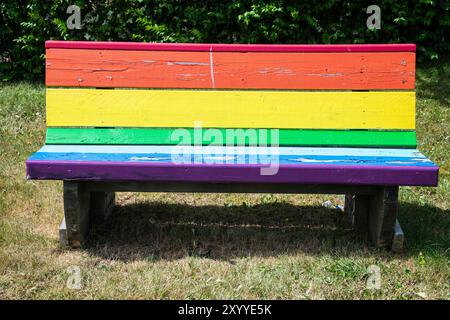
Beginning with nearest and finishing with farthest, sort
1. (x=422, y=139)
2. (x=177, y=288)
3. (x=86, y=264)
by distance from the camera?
(x=177, y=288) < (x=86, y=264) < (x=422, y=139)

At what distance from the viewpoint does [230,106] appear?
353cm


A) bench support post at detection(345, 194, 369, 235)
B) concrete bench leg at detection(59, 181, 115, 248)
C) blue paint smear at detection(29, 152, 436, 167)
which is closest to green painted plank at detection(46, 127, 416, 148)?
blue paint smear at detection(29, 152, 436, 167)

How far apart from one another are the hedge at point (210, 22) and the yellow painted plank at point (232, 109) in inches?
129

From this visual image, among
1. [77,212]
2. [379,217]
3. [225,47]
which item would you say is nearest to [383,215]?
[379,217]

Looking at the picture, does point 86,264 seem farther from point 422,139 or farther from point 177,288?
point 422,139

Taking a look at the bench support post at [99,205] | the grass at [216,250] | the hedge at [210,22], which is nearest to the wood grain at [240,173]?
the grass at [216,250]

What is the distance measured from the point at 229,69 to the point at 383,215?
1160 millimetres

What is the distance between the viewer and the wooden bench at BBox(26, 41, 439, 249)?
3.46 metres

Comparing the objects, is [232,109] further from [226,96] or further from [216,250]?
[216,250]

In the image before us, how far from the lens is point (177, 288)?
315 centimetres

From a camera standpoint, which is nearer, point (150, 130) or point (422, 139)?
point (150, 130)

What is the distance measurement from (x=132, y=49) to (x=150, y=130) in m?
0.47

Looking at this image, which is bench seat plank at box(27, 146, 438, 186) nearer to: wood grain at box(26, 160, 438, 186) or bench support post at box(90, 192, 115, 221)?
wood grain at box(26, 160, 438, 186)

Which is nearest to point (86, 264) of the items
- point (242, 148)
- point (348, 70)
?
point (242, 148)
